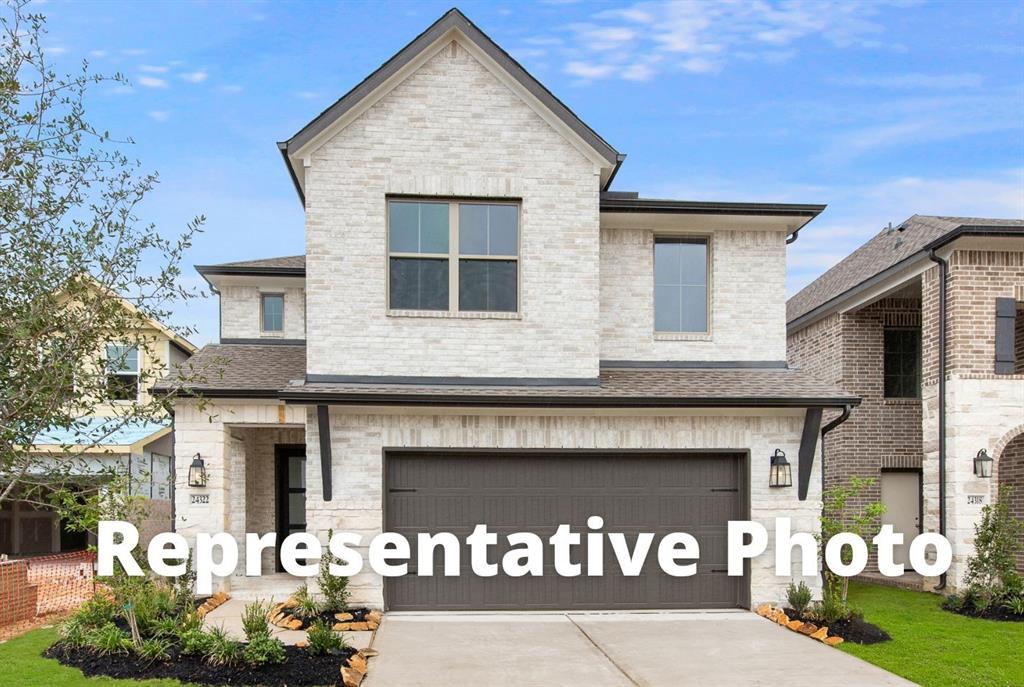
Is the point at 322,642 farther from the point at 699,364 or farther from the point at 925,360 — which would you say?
the point at 925,360

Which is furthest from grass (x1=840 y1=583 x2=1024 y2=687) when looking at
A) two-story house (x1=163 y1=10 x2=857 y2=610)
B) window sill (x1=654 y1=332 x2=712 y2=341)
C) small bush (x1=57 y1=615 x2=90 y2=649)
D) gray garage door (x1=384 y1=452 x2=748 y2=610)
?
small bush (x1=57 y1=615 x2=90 y2=649)

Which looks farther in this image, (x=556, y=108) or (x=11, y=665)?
(x=556, y=108)

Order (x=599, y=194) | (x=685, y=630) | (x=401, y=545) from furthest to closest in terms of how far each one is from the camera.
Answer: (x=599, y=194)
(x=401, y=545)
(x=685, y=630)

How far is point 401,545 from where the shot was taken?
12648 millimetres

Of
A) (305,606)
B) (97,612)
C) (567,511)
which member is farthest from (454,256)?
(97,612)

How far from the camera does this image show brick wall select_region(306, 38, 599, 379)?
1288 cm

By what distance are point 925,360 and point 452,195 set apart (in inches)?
363

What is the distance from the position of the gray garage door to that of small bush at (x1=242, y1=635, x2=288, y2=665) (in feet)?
11.4

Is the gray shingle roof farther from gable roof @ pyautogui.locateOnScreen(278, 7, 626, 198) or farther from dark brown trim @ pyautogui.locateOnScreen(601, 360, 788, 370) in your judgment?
dark brown trim @ pyautogui.locateOnScreen(601, 360, 788, 370)

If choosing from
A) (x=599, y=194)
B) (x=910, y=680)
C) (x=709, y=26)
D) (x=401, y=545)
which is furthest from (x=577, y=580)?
(x=709, y=26)

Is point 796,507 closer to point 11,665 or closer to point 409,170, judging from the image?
point 409,170

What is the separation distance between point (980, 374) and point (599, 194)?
723 centimetres

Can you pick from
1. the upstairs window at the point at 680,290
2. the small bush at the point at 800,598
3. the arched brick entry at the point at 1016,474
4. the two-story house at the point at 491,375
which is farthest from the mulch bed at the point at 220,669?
the arched brick entry at the point at 1016,474

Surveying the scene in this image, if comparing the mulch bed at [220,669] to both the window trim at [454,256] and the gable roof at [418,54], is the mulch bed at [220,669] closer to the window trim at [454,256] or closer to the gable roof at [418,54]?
the window trim at [454,256]
